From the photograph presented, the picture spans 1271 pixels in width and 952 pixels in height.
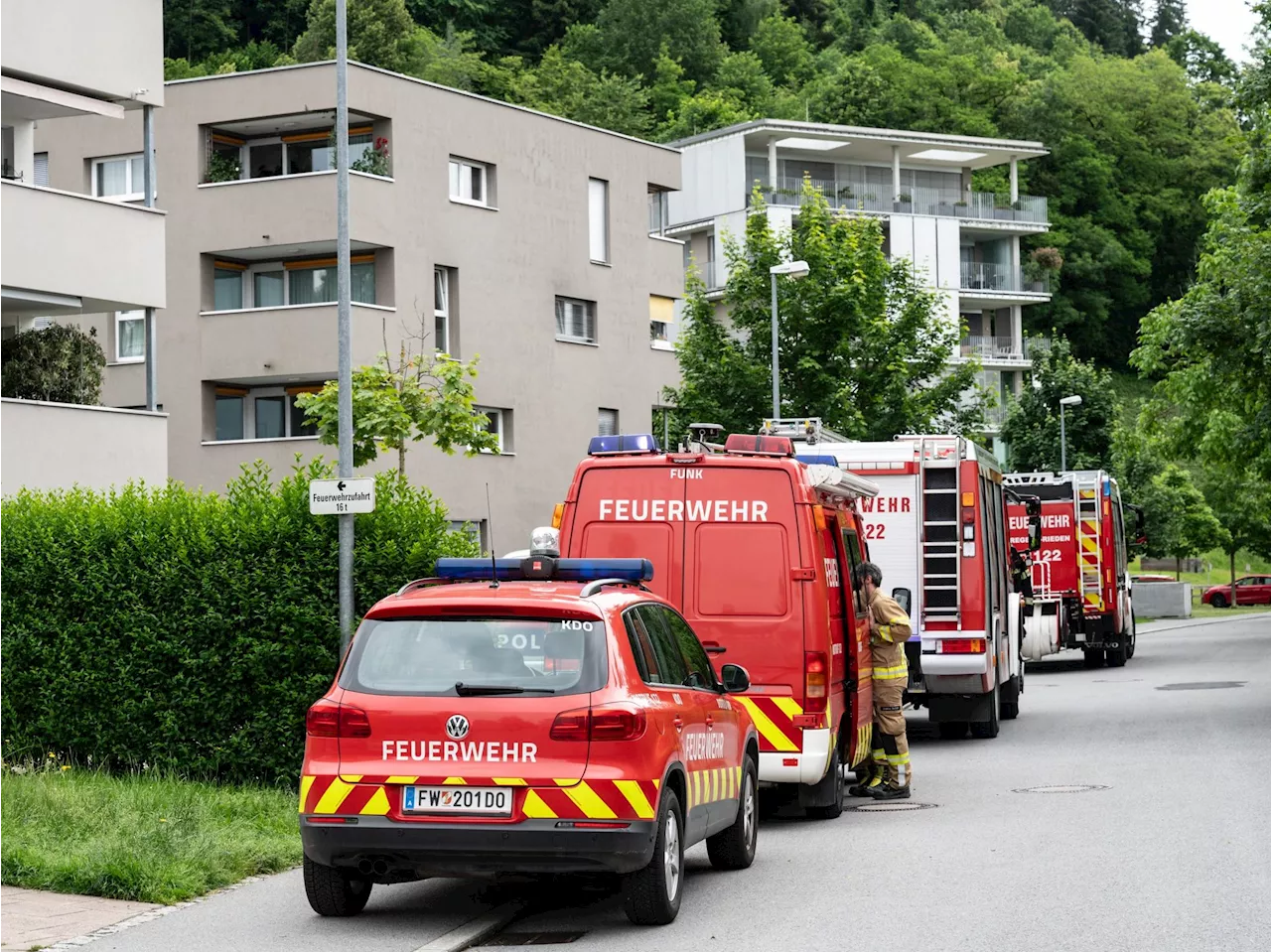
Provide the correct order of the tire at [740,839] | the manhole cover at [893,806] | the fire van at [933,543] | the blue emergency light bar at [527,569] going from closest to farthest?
the blue emergency light bar at [527,569]
the tire at [740,839]
the manhole cover at [893,806]
the fire van at [933,543]

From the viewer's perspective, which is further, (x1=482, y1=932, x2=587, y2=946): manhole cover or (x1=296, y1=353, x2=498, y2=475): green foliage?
(x1=296, y1=353, x2=498, y2=475): green foliage

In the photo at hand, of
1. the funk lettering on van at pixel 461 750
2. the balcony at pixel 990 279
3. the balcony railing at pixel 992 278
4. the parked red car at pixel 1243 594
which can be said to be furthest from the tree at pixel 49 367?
the balcony railing at pixel 992 278

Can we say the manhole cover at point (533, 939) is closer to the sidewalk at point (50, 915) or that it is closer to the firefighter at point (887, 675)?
the sidewalk at point (50, 915)

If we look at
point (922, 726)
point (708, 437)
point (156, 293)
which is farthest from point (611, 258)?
point (708, 437)

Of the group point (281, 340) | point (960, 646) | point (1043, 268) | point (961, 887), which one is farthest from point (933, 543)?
point (1043, 268)

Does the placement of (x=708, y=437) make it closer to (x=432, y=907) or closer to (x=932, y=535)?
(x=932, y=535)

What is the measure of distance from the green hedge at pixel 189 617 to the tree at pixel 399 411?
1233 centimetres

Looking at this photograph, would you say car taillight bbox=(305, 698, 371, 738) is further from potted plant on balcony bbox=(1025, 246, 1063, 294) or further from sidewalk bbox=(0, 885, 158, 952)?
potted plant on balcony bbox=(1025, 246, 1063, 294)

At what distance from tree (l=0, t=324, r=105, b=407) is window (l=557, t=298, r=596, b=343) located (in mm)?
17803

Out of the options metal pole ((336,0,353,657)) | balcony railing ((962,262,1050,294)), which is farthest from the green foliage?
balcony railing ((962,262,1050,294))

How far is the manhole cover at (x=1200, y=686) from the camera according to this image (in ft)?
91.0

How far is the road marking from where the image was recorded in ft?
29.6

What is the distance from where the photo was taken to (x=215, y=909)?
1016 cm

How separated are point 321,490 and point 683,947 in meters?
6.04
